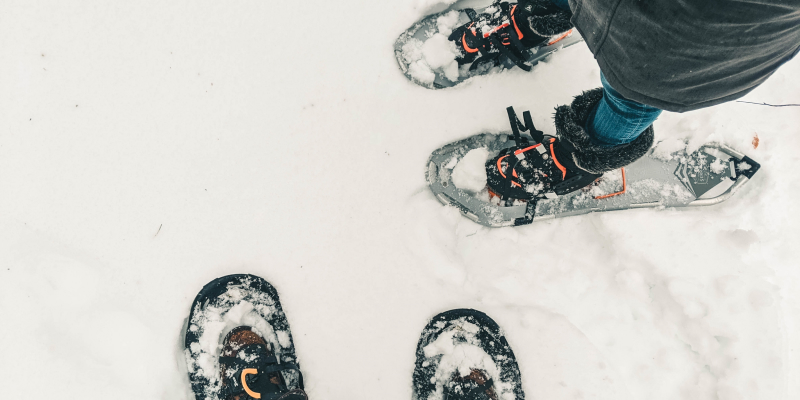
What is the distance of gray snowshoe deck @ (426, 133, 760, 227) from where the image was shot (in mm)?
1568

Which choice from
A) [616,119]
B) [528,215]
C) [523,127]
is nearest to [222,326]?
[528,215]

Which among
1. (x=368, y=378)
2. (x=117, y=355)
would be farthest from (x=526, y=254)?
(x=117, y=355)

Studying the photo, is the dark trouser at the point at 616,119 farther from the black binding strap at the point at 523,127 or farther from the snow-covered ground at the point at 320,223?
the snow-covered ground at the point at 320,223

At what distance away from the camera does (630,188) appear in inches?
62.6

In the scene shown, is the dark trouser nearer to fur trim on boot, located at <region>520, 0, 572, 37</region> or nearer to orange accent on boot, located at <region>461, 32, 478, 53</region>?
fur trim on boot, located at <region>520, 0, 572, 37</region>

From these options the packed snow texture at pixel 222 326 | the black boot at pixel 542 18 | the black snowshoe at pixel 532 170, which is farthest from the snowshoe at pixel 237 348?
the black boot at pixel 542 18

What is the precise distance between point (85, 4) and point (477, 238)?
1.75 m

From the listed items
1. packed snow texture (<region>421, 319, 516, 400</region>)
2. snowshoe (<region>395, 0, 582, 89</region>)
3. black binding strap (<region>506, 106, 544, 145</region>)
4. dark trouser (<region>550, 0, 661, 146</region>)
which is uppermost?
snowshoe (<region>395, 0, 582, 89</region>)

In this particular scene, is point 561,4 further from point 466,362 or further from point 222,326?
point 222,326

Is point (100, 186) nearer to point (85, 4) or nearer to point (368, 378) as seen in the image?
point (85, 4)

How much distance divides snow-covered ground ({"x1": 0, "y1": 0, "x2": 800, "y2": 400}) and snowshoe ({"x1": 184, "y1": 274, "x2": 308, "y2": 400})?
0.05 meters

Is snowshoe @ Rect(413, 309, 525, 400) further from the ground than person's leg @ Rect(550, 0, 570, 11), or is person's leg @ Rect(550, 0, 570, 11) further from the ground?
person's leg @ Rect(550, 0, 570, 11)

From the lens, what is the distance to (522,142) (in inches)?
59.4

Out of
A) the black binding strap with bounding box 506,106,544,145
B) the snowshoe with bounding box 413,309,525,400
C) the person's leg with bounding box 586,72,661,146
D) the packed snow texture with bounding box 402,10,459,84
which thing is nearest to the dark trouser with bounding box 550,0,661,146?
the person's leg with bounding box 586,72,661,146
